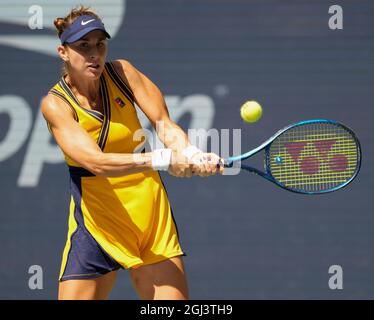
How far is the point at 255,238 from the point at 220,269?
1.03 ft

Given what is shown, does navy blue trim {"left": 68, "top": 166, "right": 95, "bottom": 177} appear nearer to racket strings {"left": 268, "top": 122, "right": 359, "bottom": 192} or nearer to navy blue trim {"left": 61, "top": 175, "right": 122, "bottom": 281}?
navy blue trim {"left": 61, "top": 175, "right": 122, "bottom": 281}

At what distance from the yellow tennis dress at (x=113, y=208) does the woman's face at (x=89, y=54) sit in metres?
0.12

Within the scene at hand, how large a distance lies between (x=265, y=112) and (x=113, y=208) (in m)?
2.25

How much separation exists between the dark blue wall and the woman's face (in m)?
2.14

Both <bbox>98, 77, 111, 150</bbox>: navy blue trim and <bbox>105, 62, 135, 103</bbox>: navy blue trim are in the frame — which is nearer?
<bbox>98, 77, 111, 150</bbox>: navy blue trim

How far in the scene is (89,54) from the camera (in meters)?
4.13

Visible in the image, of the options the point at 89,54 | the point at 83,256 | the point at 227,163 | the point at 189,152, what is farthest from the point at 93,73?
the point at 83,256

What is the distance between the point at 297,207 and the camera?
20.5 ft

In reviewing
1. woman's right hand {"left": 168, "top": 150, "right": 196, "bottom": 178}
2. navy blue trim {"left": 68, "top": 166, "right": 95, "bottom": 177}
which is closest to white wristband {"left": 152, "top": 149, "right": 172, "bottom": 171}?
woman's right hand {"left": 168, "top": 150, "right": 196, "bottom": 178}

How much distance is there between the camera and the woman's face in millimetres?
4133

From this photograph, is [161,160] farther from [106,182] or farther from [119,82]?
[119,82]

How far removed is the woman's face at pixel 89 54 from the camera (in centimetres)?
413

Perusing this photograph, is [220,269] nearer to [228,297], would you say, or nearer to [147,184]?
[228,297]

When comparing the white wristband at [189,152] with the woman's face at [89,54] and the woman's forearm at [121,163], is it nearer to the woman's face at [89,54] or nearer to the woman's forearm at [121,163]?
the woman's forearm at [121,163]
